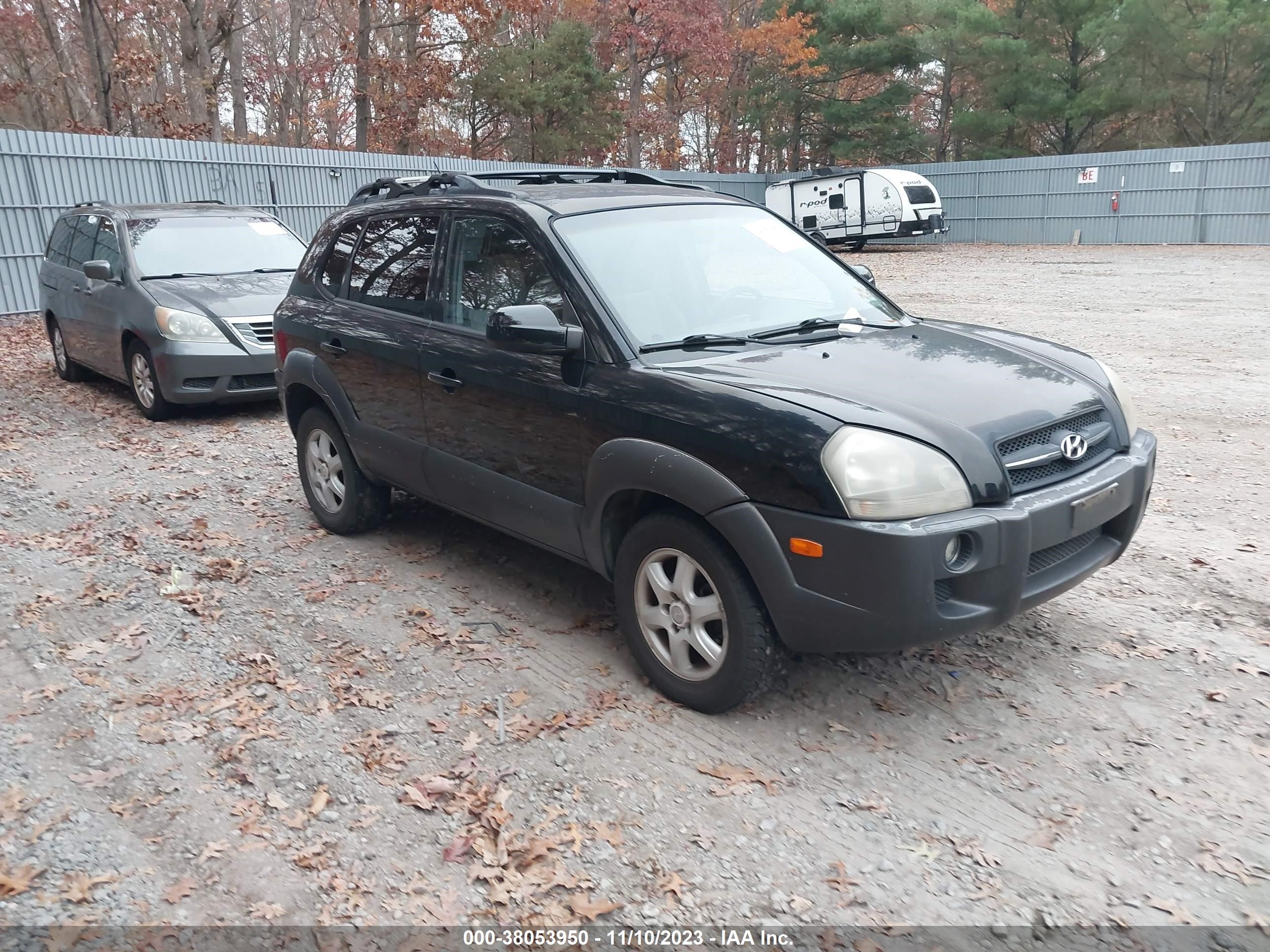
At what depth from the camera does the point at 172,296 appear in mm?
9195

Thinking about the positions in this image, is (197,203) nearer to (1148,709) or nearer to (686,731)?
(686,731)

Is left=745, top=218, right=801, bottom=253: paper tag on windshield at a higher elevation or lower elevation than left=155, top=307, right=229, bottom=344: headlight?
higher

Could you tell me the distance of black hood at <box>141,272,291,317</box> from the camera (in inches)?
358

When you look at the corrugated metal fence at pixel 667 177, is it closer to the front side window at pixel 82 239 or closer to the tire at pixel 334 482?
the front side window at pixel 82 239

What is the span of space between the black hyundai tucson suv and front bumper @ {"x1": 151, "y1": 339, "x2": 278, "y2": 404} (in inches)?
147

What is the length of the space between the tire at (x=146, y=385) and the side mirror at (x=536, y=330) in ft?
20.1

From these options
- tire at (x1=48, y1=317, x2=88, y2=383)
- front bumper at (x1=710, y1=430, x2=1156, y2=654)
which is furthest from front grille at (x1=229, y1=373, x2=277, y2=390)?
front bumper at (x1=710, y1=430, x2=1156, y2=654)

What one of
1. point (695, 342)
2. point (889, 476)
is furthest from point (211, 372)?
point (889, 476)

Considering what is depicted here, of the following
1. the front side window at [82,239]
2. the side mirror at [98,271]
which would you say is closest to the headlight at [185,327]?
the side mirror at [98,271]

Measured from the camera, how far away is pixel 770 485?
136 inches

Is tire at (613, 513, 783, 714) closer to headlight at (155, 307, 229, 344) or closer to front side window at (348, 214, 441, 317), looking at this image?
front side window at (348, 214, 441, 317)

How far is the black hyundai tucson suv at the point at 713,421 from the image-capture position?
3.36 metres

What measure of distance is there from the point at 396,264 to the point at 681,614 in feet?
8.52

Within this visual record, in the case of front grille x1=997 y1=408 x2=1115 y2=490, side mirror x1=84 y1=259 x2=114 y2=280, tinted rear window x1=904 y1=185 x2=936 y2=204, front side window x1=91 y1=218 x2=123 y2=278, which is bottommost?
front grille x1=997 y1=408 x2=1115 y2=490
